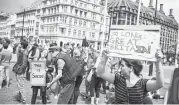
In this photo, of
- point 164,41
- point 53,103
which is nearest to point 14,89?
point 53,103

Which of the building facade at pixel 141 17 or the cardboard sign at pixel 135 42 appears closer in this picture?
the cardboard sign at pixel 135 42

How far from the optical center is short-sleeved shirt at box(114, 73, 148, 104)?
3244mm

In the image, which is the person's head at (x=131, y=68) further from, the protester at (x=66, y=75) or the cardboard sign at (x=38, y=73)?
the cardboard sign at (x=38, y=73)

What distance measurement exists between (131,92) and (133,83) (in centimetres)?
12

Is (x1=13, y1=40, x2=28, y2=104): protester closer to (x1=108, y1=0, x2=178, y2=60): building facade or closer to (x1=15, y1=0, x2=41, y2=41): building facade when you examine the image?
(x1=108, y1=0, x2=178, y2=60): building facade

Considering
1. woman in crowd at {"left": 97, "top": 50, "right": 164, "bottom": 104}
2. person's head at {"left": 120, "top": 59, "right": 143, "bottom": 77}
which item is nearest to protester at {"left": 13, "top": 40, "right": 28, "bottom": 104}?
woman in crowd at {"left": 97, "top": 50, "right": 164, "bottom": 104}

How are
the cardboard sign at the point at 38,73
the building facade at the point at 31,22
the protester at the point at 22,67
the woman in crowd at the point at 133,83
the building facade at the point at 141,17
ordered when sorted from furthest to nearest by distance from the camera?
the building facade at the point at 31,22 → the building facade at the point at 141,17 → the protester at the point at 22,67 → the cardboard sign at the point at 38,73 → the woman in crowd at the point at 133,83

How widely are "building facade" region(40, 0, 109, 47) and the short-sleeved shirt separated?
60.1m

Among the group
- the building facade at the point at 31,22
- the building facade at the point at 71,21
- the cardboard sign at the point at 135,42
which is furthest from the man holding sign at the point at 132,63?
the building facade at the point at 31,22

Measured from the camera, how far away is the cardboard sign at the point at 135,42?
3459 mm

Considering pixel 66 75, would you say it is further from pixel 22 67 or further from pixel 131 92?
pixel 22 67

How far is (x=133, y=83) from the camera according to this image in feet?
10.8

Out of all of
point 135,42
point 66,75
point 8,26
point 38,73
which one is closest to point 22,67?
point 38,73

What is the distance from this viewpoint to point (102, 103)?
8383 mm
